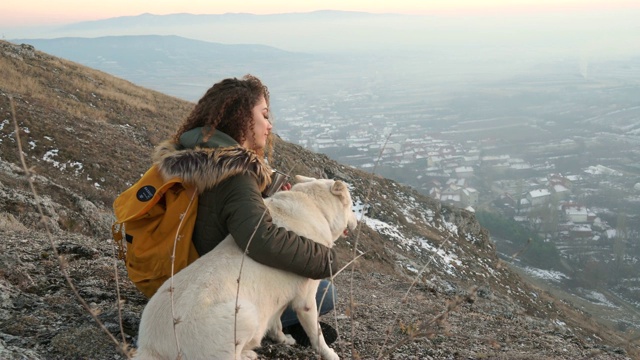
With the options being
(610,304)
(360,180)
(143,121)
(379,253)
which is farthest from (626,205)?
(143,121)

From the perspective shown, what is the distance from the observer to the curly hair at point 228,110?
3.89 metres

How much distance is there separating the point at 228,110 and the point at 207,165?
32.1 inches

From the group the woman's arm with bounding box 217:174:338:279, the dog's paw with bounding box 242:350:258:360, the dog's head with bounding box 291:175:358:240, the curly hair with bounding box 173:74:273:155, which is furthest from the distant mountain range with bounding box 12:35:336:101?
the dog's paw with bounding box 242:350:258:360

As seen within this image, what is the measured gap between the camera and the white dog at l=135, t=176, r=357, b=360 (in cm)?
279

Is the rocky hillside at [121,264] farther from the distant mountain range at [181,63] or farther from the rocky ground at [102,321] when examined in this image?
the distant mountain range at [181,63]

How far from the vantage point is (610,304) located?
32.8 meters

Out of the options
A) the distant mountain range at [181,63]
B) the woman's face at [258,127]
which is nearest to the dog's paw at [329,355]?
the woman's face at [258,127]

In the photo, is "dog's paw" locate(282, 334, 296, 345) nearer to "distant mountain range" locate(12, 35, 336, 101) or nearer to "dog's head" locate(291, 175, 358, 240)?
"dog's head" locate(291, 175, 358, 240)

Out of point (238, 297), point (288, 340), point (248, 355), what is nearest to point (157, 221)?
point (238, 297)

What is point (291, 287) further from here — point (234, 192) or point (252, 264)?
point (234, 192)

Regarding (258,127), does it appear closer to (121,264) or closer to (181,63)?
(121,264)

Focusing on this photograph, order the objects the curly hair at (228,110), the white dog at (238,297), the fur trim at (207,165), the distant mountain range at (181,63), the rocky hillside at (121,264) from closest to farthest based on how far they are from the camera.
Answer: the white dog at (238,297) < the fur trim at (207,165) < the rocky hillside at (121,264) < the curly hair at (228,110) < the distant mountain range at (181,63)

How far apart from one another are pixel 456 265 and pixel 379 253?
516cm

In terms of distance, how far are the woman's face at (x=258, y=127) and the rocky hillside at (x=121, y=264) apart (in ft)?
1.25
